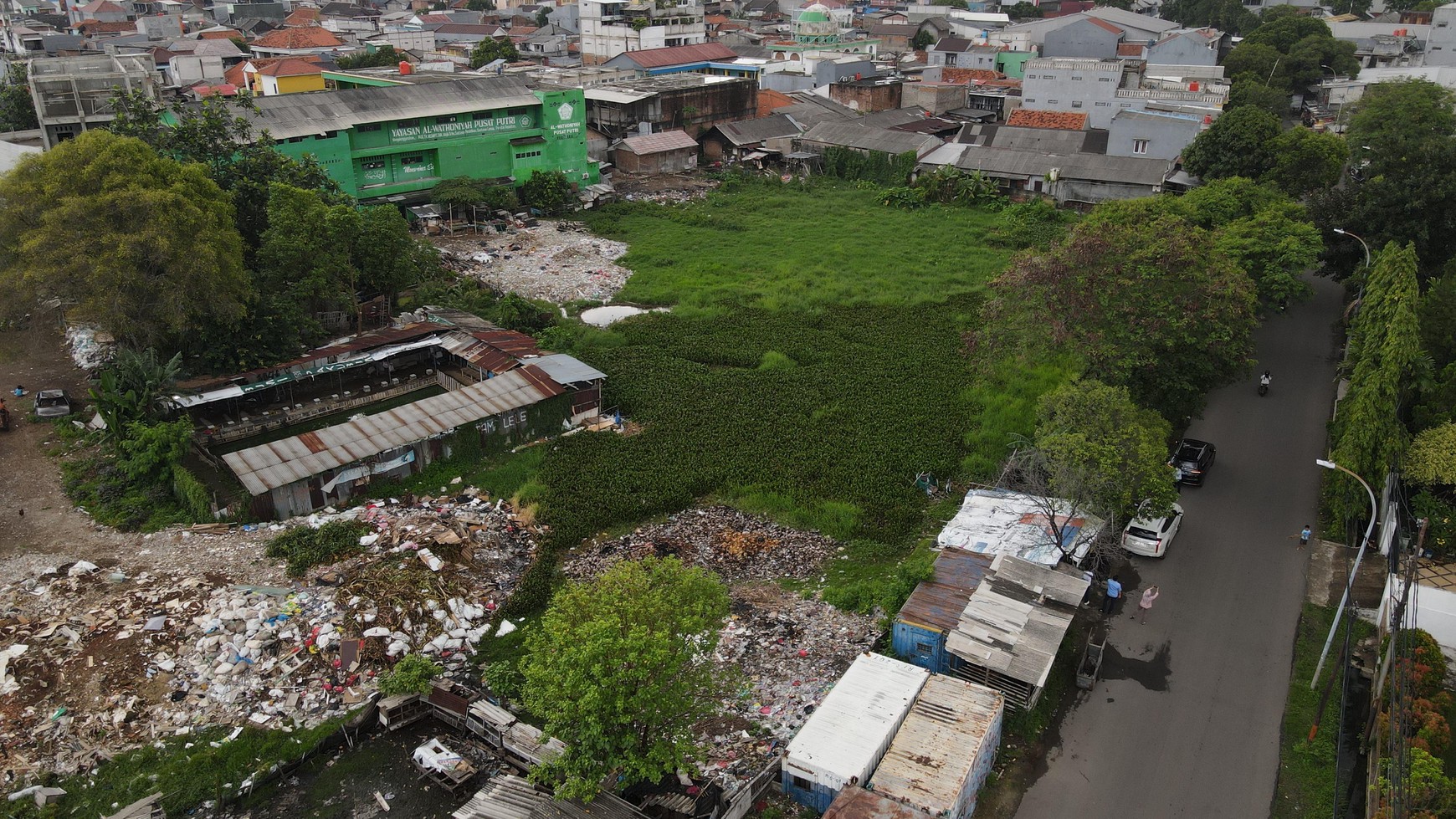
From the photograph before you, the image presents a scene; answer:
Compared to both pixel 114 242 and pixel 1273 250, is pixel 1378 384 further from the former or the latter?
pixel 114 242

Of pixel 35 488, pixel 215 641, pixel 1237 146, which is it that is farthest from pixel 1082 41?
pixel 215 641

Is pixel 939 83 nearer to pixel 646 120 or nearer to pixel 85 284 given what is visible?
pixel 646 120

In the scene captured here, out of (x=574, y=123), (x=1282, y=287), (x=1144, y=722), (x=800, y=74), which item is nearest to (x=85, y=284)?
(x=1144, y=722)

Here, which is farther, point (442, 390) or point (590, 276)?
point (590, 276)

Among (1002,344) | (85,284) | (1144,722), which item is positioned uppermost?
(85,284)

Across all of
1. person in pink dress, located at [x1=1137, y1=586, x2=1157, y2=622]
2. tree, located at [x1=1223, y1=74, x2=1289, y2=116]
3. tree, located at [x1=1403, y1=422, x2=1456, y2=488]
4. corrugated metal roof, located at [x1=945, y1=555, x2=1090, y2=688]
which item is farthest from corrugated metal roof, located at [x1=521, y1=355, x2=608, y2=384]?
tree, located at [x1=1223, y1=74, x2=1289, y2=116]

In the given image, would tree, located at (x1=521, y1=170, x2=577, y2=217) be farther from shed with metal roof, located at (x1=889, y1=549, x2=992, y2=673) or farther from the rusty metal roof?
the rusty metal roof
